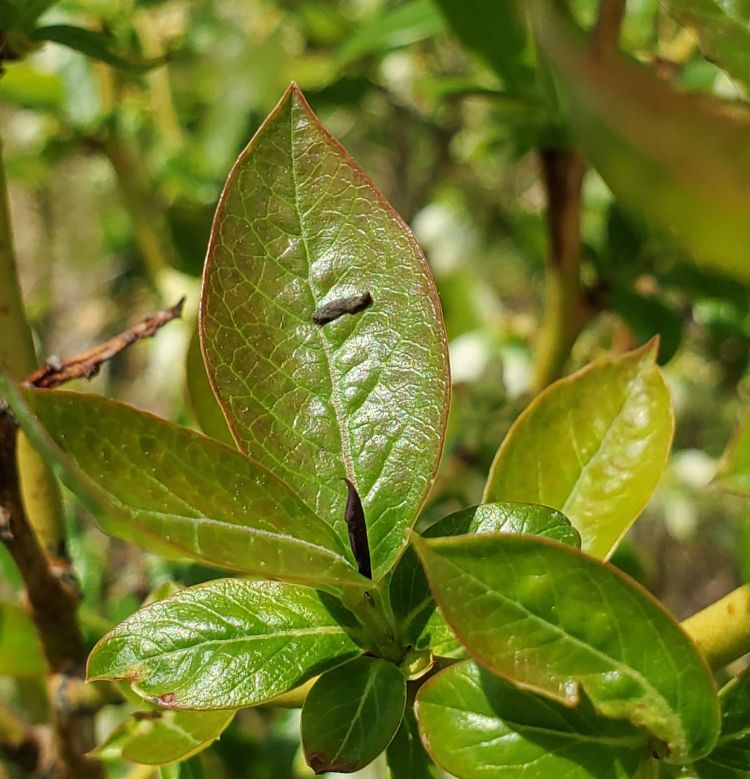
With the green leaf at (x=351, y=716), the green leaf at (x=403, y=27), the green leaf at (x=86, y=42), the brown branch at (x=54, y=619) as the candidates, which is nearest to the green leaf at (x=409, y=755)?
the green leaf at (x=351, y=716)

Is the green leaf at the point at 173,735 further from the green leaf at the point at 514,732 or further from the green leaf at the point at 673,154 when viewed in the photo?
the green leaf at the point at 673,154

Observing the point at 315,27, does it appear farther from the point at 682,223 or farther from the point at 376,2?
the point at 682,223

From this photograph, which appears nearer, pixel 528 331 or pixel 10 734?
pixel 10 734

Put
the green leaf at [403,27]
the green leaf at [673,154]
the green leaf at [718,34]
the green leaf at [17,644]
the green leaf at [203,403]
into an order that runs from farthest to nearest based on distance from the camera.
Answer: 1. the green leaf at [403,27]
2. the green leaf at [17,644]
3. the green leaf at [203,403]
4. the green leaf at [718,34]
5. the green leaf at [673,154]

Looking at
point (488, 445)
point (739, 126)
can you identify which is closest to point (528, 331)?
point (488, 445)

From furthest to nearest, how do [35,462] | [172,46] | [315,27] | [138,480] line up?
1. [315,27]
2. [172,46]
3. [35,462]
4. [138,480]

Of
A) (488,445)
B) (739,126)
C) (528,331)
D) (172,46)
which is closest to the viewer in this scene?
(739,126)

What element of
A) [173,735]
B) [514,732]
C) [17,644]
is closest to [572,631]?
[514,732]
